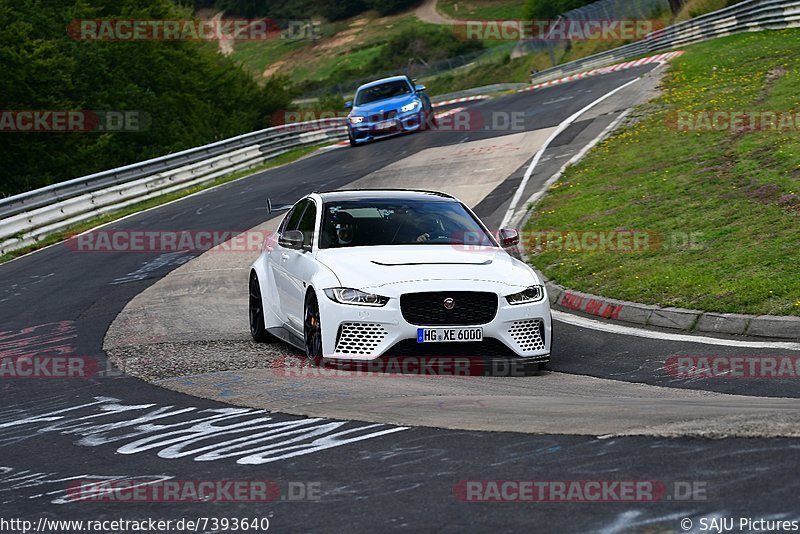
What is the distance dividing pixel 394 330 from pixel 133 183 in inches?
829

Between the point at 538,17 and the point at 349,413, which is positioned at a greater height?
the point at 538,17

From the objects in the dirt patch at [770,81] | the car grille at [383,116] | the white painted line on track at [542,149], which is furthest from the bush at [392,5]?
the dirt patch at [770,81]

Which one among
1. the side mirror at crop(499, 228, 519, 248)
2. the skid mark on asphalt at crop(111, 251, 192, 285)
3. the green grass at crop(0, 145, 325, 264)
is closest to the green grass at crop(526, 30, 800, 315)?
the side mirror at crop(499, 228, 519, 248)

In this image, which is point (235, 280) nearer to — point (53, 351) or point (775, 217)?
point (53, 351)

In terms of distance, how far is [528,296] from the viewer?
10.2 m

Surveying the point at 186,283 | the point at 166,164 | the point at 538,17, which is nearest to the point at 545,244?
the point at 186,283

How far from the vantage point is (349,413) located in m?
7.54

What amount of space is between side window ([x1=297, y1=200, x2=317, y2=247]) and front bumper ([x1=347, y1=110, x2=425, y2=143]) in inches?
953

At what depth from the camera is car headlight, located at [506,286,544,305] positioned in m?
10.1

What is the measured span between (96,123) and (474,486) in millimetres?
43772

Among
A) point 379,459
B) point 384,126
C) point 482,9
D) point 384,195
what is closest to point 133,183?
point 384,126

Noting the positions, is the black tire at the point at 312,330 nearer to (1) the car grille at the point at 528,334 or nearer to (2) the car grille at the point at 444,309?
(2) the car grille at the point at 444,309

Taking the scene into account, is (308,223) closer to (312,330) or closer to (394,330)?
(312,330)

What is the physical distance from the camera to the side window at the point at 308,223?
11.4 metres
